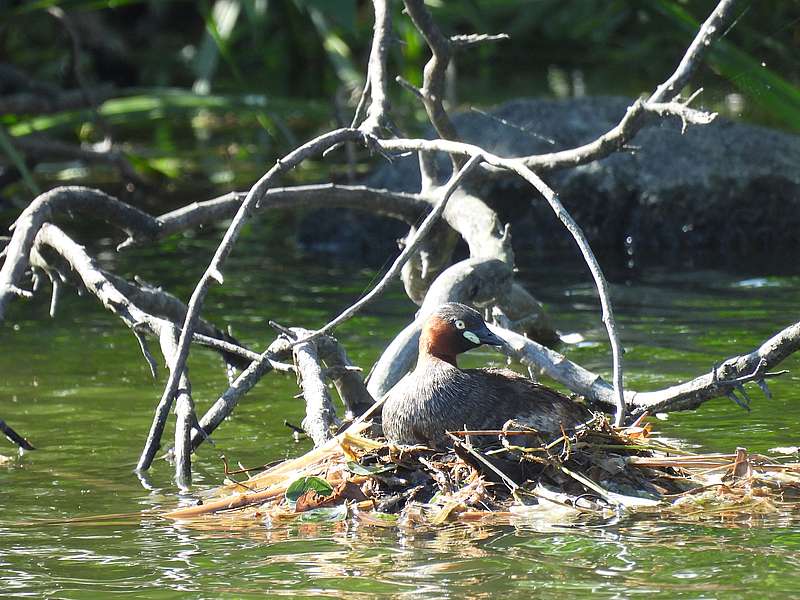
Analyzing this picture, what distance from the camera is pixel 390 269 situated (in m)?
5.44

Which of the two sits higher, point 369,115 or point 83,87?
point 83,87

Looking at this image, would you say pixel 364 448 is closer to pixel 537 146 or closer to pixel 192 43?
pixel 537 146

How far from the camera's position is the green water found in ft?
14.9

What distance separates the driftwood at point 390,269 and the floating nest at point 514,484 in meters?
0.23

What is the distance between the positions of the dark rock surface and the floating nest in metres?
7.31

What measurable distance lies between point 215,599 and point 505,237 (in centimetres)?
320

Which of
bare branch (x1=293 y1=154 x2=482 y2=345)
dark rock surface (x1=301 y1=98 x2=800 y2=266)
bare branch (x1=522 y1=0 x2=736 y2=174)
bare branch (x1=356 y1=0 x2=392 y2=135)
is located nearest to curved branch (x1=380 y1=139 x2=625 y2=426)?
bare branch (x1=293 y1=154 x2=482 y2=345)

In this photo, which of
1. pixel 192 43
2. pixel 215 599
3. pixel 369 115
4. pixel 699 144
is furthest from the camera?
pixel 192 43

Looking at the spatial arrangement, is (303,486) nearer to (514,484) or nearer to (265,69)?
(514,484)

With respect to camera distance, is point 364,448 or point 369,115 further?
point 369,115

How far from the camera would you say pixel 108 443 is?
7.01m

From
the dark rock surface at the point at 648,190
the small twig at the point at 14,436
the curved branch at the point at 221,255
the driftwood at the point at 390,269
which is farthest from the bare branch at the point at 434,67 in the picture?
the dark rock surface at the point at 648,190

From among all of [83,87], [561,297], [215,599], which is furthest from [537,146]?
[215,599]

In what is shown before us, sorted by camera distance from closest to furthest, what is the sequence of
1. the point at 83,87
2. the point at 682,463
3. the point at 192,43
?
the point at 682,463 < the point at 83,87 < the point at 192,43
